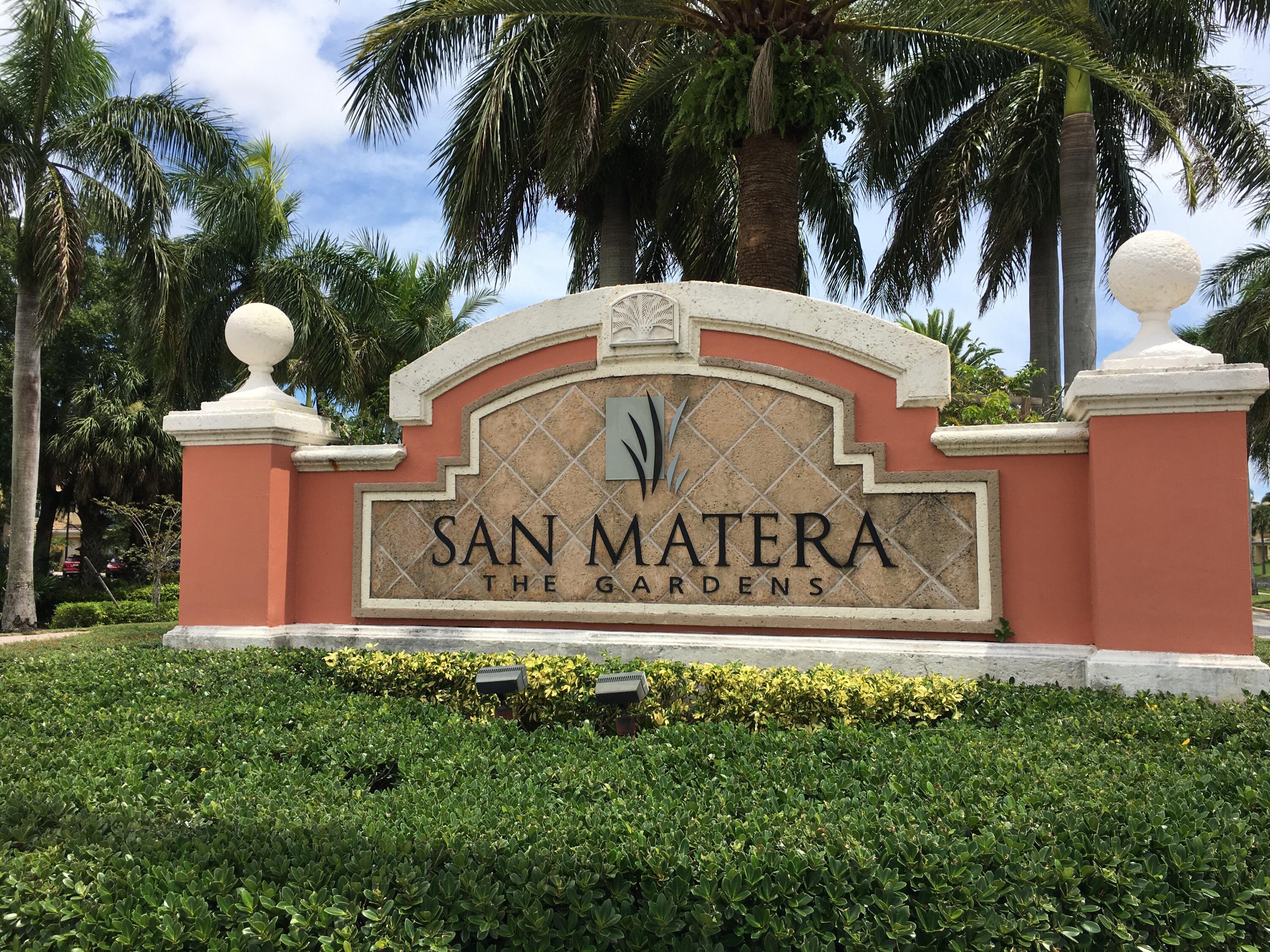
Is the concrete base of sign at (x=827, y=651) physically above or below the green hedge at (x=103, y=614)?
above

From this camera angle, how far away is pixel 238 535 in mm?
7000

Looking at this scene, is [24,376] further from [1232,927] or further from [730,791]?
[1232,927]

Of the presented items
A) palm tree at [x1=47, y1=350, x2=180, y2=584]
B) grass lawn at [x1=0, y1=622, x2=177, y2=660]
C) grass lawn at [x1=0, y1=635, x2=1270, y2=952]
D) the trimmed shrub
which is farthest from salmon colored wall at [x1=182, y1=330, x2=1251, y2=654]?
palm tree at [x1=47, y1=350, x2=180, y2=584]

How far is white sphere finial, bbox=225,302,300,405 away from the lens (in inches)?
282

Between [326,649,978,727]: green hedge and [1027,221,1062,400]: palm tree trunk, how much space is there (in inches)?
454

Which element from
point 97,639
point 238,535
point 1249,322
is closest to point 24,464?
point 97,639

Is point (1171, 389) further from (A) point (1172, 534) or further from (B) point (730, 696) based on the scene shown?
(B) point (730, 696)

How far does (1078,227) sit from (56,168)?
16424mm

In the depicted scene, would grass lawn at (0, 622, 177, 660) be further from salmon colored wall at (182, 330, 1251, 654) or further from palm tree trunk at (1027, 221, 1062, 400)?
palm tree trunk at (1027, 221, 1062, 400)

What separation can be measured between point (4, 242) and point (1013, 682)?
2399 cm

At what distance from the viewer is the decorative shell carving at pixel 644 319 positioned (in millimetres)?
6383

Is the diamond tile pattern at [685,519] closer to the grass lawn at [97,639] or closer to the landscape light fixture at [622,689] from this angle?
the landscape light fixture at [622,689]

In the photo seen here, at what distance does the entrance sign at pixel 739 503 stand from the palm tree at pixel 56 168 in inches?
424

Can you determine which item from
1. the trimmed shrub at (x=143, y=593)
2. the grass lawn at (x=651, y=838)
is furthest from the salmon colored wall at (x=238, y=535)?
the trimmed shrub at (x=143, y=593)
